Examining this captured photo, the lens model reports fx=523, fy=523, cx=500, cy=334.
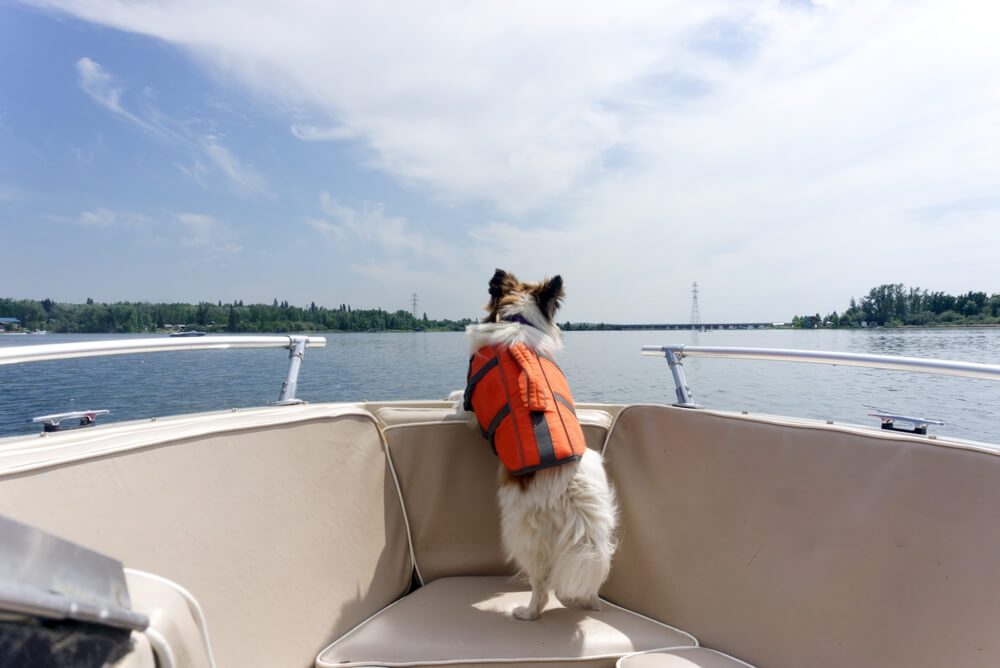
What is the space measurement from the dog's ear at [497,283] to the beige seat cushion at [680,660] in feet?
5.06

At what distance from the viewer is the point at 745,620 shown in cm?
167

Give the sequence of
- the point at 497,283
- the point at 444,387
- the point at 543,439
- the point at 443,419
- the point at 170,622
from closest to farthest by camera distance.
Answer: the point at 170,622 < the point at 543,439 < the point at 443,419 < the point at 497,283 < the point at 444,387

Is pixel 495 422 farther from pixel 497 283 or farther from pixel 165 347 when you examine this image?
pixel 165 347

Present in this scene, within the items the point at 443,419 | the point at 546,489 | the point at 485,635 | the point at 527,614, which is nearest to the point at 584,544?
the point at 546,489

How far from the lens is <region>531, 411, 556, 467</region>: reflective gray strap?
1.84 metres

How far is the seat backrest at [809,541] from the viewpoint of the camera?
1296 millimetres

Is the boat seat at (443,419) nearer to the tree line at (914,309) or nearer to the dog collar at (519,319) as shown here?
the dog collar at (519,319)

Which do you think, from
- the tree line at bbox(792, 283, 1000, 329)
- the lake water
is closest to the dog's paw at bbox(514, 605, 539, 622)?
the lake water

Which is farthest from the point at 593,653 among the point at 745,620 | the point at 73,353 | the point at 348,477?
the point at 73,353

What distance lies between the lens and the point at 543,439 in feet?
6.12

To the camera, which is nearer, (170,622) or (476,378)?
(170,622)

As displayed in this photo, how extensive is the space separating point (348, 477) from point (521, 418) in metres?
0.68

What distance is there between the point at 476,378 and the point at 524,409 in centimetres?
29

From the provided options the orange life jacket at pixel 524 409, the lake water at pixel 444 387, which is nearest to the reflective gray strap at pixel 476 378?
the orange life jacket at pixel 524 409
